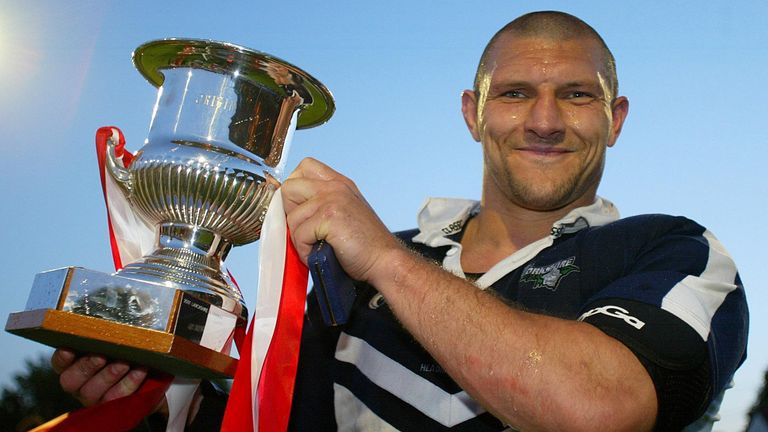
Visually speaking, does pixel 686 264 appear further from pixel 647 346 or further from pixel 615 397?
pixel 615 397

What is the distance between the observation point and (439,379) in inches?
85.0

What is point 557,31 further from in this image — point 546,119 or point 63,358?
point 63,358

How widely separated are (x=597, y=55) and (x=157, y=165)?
1609 mm

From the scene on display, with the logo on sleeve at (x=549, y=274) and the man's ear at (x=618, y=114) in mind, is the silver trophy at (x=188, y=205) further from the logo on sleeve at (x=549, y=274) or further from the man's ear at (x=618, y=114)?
the man's ear at (x=618, y=114)

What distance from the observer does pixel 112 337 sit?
175 centimetres

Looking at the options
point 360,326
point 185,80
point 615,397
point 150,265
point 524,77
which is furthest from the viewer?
point 524,77

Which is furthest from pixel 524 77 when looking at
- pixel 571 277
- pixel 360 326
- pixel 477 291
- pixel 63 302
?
pixel 63 302

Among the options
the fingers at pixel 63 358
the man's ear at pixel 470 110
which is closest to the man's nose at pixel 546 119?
the man's ear at pixel 470 110

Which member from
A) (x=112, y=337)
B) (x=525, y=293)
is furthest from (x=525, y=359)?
(x=112, y=337)

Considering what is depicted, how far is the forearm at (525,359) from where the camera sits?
1.50 metres

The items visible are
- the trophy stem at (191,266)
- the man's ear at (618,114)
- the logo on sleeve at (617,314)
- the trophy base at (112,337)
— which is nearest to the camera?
the logo on sleeve at (617,314)

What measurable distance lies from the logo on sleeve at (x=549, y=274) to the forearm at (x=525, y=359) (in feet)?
1.83

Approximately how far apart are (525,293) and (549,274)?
0.31 feet

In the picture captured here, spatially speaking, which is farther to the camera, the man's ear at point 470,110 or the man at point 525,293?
the man's ear at point 470,110
